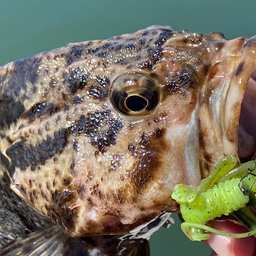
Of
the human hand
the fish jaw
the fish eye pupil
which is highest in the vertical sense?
the fish eye pupil

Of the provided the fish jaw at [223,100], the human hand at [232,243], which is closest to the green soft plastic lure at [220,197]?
the fish jaw at [223,100]

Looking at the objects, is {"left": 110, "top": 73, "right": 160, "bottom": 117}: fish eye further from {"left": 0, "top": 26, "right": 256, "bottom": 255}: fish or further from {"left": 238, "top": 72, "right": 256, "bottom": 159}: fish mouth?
{"left": 238, "top": 72, "right": 256, "bottom": 159}: fish mouth

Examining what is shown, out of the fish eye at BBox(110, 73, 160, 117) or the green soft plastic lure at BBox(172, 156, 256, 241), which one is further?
the fish eye at BBox(110, 73, 160, 117)

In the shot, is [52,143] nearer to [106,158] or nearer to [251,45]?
[106,158]

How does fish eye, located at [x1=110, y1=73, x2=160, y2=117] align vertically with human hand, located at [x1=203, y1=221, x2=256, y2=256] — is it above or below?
above

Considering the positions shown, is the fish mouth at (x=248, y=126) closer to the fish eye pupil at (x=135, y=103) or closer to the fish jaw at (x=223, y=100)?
the fish jaw at (x=223, y=100)

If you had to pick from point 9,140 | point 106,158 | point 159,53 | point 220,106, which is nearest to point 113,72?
point 159,53

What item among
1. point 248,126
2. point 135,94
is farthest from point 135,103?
point 248,126

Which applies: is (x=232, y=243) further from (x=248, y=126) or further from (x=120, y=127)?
(x=120, y=127)

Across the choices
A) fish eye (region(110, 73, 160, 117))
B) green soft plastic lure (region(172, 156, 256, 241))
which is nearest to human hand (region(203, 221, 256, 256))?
green soft plastic lure (region(172, 156, 256, 241))
